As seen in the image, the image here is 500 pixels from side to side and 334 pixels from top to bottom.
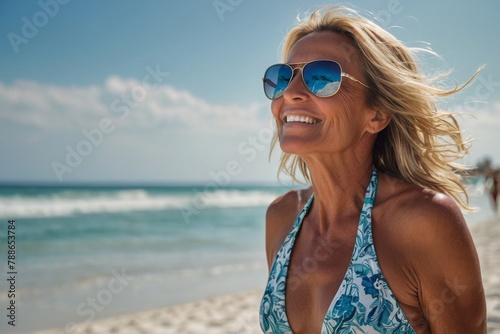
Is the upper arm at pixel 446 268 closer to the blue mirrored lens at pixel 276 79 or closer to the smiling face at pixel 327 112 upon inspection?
the smiling face at pixel 327 112

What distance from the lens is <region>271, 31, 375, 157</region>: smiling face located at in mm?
2365

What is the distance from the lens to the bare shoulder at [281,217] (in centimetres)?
281

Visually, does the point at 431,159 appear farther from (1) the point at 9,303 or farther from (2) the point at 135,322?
(1) the point at 9,303

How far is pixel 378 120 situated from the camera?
2473mm

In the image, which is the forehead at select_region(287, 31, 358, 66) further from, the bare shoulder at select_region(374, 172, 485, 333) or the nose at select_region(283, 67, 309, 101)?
the bare shoulder at select_region(374, 172, 485, 333)

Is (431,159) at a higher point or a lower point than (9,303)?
higher

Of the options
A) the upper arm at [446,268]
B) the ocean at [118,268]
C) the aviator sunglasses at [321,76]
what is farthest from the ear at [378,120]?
the ocean at [118,268]

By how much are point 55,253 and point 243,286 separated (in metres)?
5.73

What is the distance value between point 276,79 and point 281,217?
79 centimetres

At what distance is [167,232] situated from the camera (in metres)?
17.9

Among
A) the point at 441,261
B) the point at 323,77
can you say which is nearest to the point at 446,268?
the point at 441,261

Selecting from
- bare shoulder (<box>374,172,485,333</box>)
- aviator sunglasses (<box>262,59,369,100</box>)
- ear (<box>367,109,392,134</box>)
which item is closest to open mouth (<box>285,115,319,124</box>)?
aviator sunglasses (<box>262,59,369,100</box>)

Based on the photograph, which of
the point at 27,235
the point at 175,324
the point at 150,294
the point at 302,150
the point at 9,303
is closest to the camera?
the point at 302,150

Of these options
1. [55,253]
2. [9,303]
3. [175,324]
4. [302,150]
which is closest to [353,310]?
[302,150]
